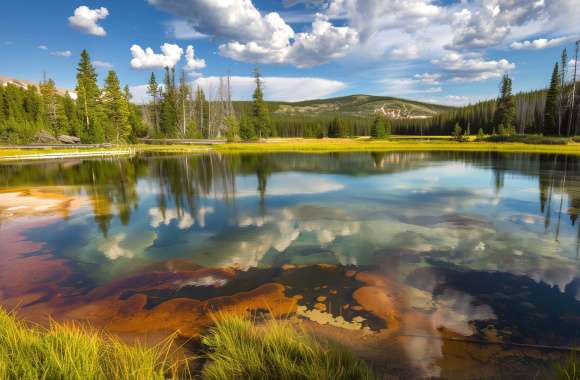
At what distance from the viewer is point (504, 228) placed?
12.6m

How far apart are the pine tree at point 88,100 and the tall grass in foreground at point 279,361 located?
232 ft

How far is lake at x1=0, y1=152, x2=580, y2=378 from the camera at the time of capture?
5.99 metres

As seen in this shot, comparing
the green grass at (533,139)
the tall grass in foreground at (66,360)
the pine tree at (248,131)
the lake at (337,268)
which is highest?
the pine tree at (248,131)

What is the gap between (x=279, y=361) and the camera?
419 cm

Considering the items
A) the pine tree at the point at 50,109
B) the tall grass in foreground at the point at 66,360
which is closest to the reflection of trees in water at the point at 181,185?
the tall grass in foreground at the point at 66,360

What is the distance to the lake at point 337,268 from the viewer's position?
5.99 metres

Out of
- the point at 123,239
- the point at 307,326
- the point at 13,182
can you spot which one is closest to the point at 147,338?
the point at 307,326

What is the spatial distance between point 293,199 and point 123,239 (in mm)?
9436

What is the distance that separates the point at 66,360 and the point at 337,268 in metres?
6.52

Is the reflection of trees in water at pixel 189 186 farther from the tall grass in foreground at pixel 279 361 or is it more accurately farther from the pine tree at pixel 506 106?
the pine tree at pixel 506 106

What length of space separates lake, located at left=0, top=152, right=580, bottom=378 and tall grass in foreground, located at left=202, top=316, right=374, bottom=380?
1126mm

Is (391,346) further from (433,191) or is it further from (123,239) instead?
(433,191)

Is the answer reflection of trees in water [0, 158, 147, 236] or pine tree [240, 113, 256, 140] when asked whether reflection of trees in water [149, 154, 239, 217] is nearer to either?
reflection of trees in water [0, 158, 147, 236]

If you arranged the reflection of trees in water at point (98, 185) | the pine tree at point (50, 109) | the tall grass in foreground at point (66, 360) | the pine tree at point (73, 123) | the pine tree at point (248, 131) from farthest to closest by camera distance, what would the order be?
the pine tree at point (248, 131) < the pine tree at point (50, 109) < the pine tree at point (73, 123) < the reflection of trees in water at point (98, 185) < the tall grass in foreground at point (66, 360)
